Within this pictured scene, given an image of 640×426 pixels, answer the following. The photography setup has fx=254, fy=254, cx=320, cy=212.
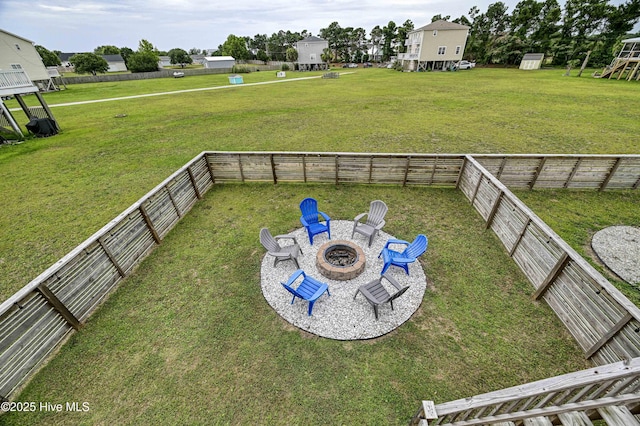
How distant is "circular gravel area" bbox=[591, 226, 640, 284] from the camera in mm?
6066

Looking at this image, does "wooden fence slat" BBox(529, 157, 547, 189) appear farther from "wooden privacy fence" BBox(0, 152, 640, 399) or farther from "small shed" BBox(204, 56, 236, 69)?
"small shed" BBox(204, 56, 236, 69)

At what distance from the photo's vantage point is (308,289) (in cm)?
554

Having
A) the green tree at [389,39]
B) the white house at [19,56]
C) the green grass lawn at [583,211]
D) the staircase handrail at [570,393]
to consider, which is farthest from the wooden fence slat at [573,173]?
the green tree at [389,39]

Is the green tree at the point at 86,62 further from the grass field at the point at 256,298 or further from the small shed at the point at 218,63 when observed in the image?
the grass field at the point at 256,298

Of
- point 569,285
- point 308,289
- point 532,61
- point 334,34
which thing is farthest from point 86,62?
point 532,61

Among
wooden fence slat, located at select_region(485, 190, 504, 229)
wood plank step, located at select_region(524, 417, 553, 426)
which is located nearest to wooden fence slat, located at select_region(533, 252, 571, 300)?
wooden fence slat, located at select_region(485, 190, 504, 229)

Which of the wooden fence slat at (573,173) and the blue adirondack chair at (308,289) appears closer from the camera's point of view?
the blue adirondack chair at (308,289)

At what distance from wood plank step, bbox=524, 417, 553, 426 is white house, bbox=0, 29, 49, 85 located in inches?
1884

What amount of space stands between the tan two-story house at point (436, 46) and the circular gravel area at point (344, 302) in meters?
49.7

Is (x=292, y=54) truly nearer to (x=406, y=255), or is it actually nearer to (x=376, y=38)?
(x=376, y=38)

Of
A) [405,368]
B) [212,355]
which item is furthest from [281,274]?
[405,368]

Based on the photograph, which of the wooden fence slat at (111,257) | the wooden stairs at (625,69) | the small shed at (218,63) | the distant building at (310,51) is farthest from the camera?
the small shed at (218,63)

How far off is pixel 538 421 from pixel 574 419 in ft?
1.13

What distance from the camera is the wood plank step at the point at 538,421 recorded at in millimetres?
2924
